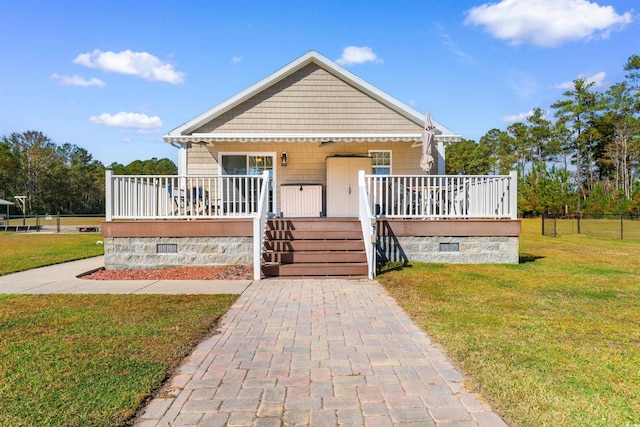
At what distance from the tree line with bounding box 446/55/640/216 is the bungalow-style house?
27104 millimetres

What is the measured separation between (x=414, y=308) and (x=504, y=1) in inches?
595

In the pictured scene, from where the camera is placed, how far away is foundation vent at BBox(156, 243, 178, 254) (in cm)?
879

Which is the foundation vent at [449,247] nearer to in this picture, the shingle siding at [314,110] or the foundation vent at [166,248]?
the shingle siding at [314,110]

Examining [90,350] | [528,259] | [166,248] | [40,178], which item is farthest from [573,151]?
[40,178]

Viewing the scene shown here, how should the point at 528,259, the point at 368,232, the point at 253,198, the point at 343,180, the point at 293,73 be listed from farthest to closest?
the point at 293,73
the point at 343,180
the point at 528,259
the point at 253,198
the point at 368,232

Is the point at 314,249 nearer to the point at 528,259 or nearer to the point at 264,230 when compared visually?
the point at 264,230

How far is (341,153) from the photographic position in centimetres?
1220

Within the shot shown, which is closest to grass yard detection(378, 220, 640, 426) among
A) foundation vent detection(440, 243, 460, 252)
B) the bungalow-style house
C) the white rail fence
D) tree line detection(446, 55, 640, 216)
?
foundation vent detection(440, 243, 460, 252)

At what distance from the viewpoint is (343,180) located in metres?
12.1

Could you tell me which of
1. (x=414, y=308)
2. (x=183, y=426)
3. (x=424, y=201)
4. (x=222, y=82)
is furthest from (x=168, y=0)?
(x=183, y=426)

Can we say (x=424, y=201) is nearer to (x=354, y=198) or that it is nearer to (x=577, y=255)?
(x=354, y=198)

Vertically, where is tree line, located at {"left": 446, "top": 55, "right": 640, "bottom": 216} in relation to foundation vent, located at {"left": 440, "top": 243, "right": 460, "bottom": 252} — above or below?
above

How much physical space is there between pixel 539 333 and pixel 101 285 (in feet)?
23.4

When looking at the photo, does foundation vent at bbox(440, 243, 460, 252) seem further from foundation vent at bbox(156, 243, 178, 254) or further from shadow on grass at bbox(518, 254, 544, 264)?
foundation vent at bbox(156, 243, 178, 254)
